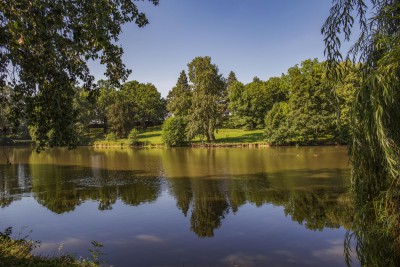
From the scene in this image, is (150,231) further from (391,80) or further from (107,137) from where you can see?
(107,137)

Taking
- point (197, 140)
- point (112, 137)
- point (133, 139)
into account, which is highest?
point (112, 137)

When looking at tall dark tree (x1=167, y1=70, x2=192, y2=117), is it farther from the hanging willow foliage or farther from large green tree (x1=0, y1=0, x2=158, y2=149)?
the hanging willow foliage

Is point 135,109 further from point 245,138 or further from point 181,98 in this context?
point 245,138

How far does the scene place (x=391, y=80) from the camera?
14.8ft

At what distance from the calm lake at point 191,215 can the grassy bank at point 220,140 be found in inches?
1309

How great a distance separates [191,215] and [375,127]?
16.2 m

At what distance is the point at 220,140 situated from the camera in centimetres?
7181

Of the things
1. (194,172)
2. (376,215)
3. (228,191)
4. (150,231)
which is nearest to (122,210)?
(150,231)

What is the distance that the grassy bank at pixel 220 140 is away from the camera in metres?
68.1

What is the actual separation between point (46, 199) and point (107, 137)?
63397 millimetres

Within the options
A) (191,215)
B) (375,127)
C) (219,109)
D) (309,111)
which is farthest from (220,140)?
(375,127)

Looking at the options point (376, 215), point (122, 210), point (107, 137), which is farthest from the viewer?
point (107, 137)

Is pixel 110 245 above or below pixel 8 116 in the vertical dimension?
below

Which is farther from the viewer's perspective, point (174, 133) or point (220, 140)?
point (174, 133)
